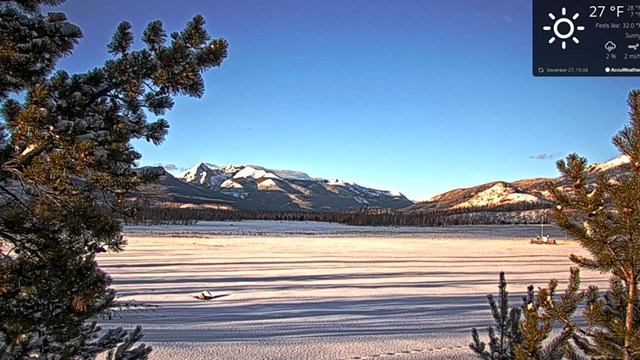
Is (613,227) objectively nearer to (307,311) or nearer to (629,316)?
(629,316)

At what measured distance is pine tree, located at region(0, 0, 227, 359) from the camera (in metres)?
2.51

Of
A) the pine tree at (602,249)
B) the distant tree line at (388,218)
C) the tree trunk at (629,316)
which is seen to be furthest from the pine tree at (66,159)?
the distant tree line at (388,218)

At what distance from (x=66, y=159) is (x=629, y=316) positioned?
148 inches

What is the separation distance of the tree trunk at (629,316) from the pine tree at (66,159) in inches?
125

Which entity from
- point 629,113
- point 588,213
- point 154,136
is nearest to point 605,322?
point 588,213

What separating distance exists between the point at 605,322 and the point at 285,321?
699cm

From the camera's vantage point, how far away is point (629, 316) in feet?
10.2

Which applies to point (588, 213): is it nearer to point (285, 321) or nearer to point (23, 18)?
point (23, 18)

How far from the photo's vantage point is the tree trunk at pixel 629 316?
3016 mm

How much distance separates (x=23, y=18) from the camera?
2812mm

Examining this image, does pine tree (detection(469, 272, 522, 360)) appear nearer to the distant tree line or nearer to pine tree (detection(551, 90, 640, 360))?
pine tree (detection(551, 90, 640, 360))

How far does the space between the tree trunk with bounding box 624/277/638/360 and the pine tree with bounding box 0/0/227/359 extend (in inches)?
125

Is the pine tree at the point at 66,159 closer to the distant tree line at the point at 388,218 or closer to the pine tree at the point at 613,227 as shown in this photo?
the pine tree at the point at 613,227

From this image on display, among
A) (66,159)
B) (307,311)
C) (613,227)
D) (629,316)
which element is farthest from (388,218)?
(66,159)
